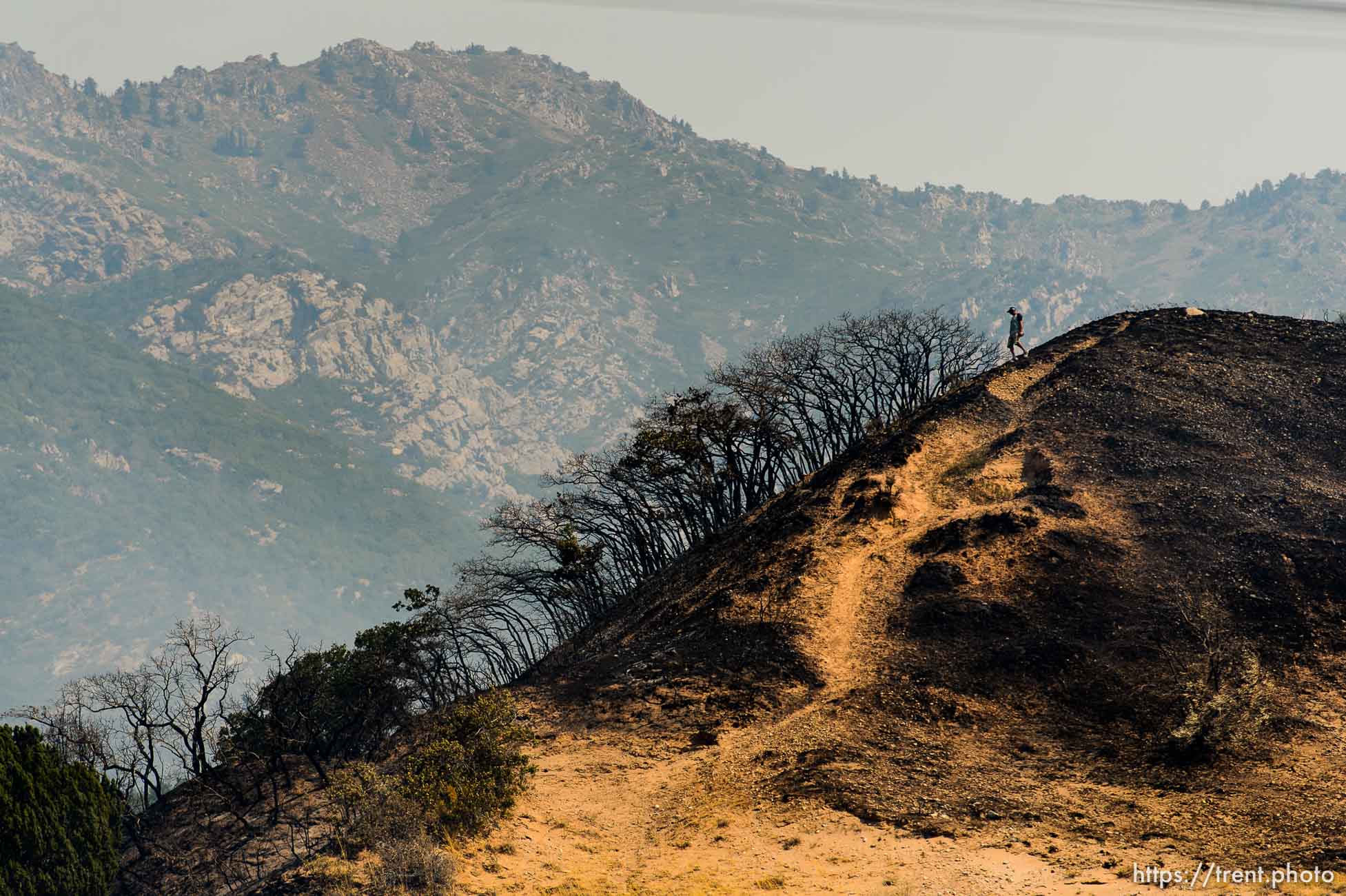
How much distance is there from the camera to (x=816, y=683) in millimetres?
30578

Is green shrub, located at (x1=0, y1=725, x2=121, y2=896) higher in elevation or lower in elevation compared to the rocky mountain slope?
higher

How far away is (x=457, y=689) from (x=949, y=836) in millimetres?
33831

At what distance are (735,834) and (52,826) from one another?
22939mm

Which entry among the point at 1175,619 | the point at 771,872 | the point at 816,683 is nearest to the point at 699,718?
the point at 816,683

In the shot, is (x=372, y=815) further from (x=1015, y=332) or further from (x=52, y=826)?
(x=1015, y=332)

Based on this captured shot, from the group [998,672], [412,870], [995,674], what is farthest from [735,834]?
[998,672]

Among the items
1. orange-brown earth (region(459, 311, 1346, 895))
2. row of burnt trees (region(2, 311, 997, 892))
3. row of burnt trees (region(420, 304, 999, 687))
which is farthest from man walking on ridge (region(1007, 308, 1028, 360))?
row of burnt trees (region(2, 311, 997, 892))

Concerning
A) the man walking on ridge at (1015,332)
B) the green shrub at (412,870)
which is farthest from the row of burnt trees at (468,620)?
the green shrub at (412,870)

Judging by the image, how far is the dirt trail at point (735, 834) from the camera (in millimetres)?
21438

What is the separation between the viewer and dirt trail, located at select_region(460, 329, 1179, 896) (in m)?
21.4

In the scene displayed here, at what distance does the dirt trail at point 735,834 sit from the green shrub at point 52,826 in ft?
51.6

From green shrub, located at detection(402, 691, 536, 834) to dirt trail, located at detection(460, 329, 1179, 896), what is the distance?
67 cm

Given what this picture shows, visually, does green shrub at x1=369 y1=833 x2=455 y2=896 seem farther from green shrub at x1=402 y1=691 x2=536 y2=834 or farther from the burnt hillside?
the burnt hillside

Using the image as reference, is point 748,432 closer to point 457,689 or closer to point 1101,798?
point 457,689
